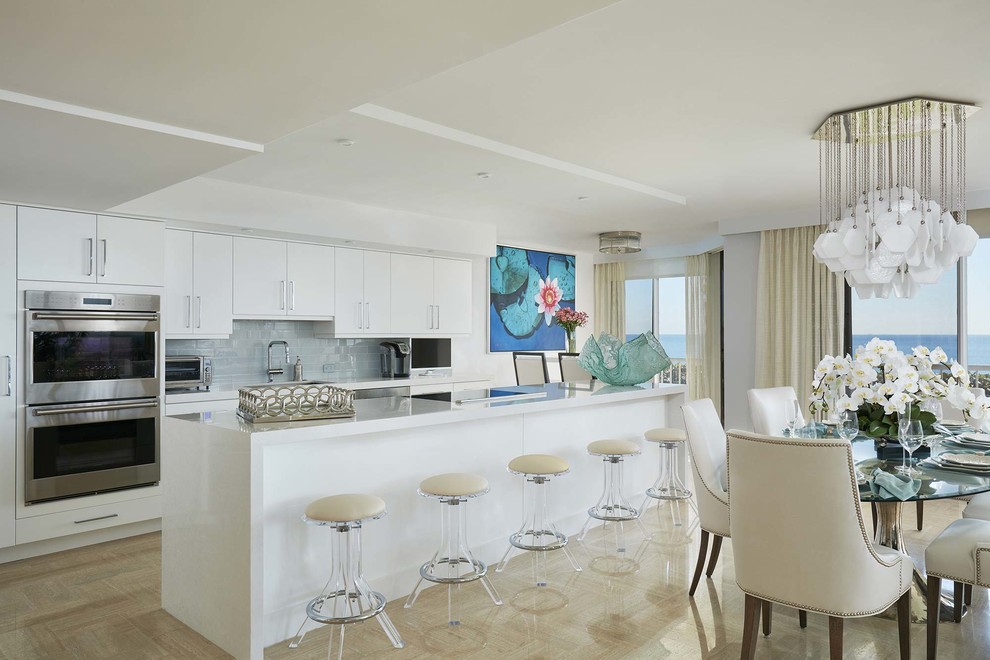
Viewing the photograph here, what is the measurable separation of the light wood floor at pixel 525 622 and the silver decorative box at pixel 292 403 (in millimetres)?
931

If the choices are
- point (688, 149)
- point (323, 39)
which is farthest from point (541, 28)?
point (688, 149)

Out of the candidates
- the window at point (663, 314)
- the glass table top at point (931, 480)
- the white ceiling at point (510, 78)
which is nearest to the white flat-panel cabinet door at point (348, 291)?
the white ceiling at point (510, 78)

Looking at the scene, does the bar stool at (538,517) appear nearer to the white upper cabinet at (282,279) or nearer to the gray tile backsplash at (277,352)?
the white upper cabinet at (282,279)

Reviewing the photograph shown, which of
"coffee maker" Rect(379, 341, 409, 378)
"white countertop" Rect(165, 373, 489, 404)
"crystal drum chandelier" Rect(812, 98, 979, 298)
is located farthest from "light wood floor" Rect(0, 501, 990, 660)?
"coffee maker" Rect(379, 341, 409, 378)

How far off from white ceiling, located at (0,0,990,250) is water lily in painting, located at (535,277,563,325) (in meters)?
3.26

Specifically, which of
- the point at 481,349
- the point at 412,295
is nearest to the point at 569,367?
the point at 481,349

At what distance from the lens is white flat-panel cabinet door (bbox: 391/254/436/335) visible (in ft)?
20.8

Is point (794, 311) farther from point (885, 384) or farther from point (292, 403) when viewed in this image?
point (292, 403)

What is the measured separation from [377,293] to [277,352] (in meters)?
1.00

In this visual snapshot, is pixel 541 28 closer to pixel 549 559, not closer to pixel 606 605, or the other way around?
pixel 606 605

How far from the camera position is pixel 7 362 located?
3998 millimetres

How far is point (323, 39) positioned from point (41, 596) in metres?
3.14

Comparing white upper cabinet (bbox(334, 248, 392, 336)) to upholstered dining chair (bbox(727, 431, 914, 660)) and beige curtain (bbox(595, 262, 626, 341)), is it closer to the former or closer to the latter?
beige curtain (bbox(595, 262, 626, 341))

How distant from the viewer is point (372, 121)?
3410 millimetres
